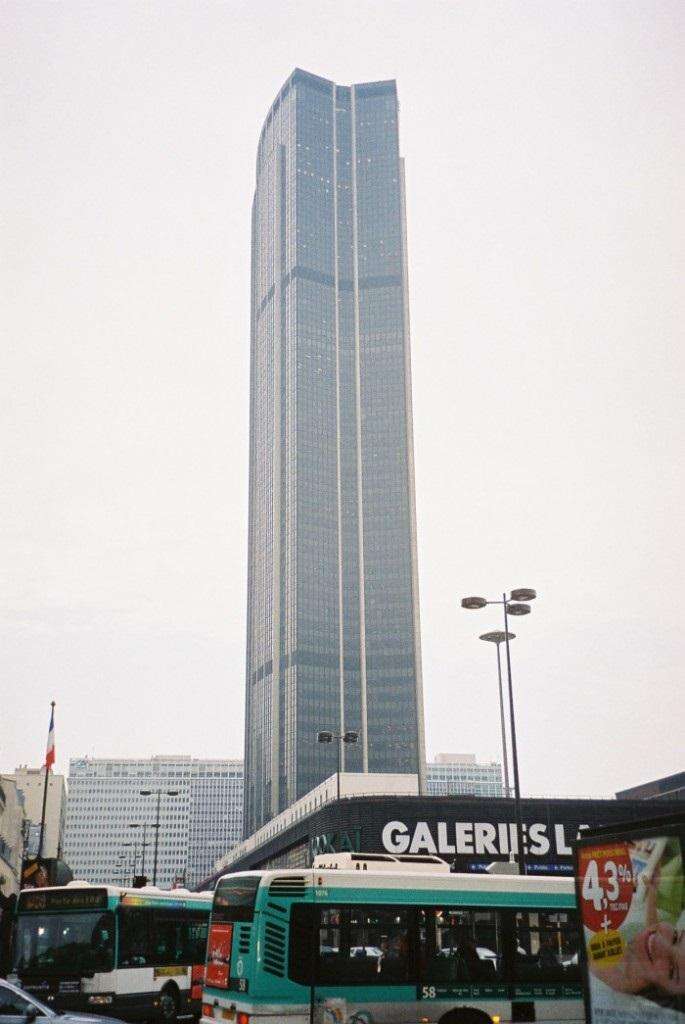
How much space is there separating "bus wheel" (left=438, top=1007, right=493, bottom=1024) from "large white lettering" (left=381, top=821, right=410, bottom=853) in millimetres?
35897

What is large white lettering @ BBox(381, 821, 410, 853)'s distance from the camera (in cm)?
5188

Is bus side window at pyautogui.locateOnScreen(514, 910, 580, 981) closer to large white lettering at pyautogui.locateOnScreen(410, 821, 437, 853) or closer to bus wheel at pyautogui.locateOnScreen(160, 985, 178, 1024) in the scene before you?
bus wheel at pyautogui.locateOnScreen(160, 985, 178, 1024)

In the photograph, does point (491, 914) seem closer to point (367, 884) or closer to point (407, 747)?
point (367, 884)

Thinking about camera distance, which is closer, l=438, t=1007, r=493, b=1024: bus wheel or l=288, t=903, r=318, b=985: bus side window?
l=288, t=903, r=318, b=985: bus side window

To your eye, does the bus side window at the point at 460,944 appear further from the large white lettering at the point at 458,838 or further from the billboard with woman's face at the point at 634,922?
the large white lettering at the point at 458,838

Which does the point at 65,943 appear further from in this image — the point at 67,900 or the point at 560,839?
the point at 560,839

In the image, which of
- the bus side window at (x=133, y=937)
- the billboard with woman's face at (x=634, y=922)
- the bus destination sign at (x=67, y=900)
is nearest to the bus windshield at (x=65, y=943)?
the bus destination sign at (x=67, y=900)

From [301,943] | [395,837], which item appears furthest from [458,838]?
[301,943]

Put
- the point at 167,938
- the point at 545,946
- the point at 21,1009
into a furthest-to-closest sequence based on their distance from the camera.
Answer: the point at 167,938, the point at 545,946, the point at 21,1009

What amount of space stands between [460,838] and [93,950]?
112 feet

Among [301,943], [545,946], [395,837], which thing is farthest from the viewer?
[395,837]

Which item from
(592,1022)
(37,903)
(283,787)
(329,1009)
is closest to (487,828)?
(37,903)

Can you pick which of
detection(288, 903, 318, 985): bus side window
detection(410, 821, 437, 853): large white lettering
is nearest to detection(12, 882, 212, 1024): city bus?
detection(288, 903, 318, 985): bus side window

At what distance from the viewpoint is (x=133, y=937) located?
72.7 ft
